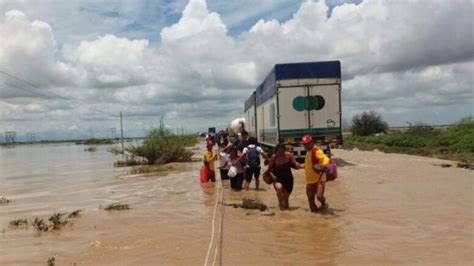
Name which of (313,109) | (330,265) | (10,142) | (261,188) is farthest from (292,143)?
(10,142)

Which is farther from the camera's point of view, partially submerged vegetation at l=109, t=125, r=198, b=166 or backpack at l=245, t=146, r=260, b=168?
partially submerged vegetation at l=109, t=125, r=198, b=166

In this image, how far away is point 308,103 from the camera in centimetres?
1972

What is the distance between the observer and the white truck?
19.6 metres

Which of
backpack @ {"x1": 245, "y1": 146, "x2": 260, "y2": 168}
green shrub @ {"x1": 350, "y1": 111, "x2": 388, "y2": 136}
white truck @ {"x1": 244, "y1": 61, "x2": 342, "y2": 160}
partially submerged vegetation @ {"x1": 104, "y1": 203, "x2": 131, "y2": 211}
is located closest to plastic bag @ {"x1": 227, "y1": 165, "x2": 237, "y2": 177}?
backpack @ {"x1": 245, "y1": 146, "x2": 260, "y2": 168}

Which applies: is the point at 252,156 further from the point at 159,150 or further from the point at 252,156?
the point at 159,150

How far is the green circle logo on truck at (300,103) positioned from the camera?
1972 centimetres

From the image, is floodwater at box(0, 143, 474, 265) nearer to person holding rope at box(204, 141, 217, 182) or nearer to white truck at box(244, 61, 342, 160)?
person holding rope at box(204, 141, 217, 182)

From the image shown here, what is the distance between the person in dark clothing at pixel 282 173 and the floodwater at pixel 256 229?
0.34 metres

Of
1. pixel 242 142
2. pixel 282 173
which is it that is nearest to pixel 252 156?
pixel 242 142

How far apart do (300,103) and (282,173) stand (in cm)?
899

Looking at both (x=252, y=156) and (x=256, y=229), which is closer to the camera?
(x=256, y=229)

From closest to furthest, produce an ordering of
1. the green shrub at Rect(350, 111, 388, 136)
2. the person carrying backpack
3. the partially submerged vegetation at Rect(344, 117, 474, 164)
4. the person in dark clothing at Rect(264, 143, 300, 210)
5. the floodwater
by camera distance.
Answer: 1. the floodwater
2. the person in dark clothing at Rect(264, 143, 300, 210)
3. the person carrying backpack
4. the partially submerged vegetation at Rect(344, 117, 474, 164)
5. the green shrub at Rect(350, 111, 388, 136)

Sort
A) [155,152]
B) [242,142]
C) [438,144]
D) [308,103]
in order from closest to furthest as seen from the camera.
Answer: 1. [242,142]
2. [308,103]
3. [155,152]
4. [438,144]

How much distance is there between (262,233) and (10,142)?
187589 millimetres
